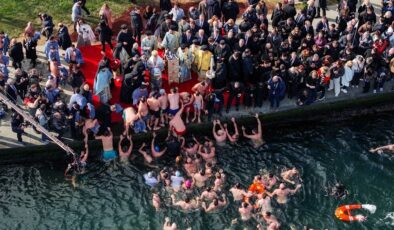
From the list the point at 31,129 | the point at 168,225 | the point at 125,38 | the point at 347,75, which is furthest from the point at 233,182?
the point at 31,129

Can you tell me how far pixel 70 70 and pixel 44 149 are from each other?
328 centimetres

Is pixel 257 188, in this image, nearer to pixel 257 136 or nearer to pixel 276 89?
pixel 257 136

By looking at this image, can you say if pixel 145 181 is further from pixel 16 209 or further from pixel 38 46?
pixel 38 46

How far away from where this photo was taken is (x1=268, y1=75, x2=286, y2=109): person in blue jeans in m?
23.6

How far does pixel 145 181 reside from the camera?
2236 centimetres

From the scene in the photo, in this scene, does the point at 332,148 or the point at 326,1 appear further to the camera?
the point at 326,1

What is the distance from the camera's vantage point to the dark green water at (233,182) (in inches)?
822

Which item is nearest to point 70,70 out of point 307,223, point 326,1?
point 307,223

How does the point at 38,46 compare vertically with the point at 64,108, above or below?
above

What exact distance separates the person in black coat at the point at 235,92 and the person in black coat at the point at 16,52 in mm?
8739

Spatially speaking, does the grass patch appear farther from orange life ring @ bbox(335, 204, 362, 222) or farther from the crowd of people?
orange life ring @ bbox(335, 204, 362, 222)

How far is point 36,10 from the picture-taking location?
29.3m

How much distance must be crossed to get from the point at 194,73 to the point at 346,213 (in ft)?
29.1

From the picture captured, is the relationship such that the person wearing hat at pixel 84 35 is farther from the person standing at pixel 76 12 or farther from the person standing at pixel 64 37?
the person standing at pixel 76 12
